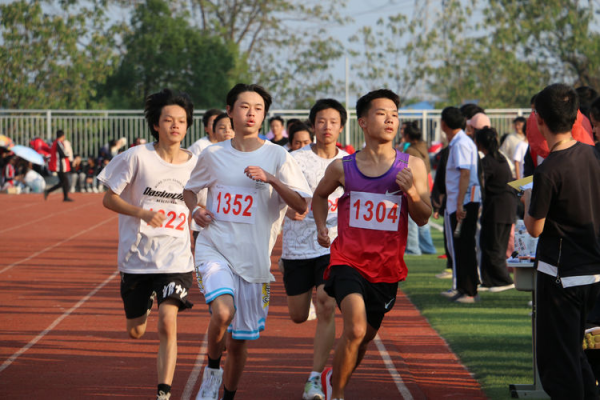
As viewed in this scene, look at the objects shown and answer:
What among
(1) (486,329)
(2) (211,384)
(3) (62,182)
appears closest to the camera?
(2) (211,384)

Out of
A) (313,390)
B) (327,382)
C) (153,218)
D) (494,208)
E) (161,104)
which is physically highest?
(161,104)

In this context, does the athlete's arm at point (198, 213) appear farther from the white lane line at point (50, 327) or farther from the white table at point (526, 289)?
the white lane line at point (50, 327)

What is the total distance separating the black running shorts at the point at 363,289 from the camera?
552cm

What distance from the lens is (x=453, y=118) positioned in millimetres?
10336

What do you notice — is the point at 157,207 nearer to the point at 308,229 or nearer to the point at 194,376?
the point at 308,229

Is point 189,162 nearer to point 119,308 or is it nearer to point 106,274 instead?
point 119,308

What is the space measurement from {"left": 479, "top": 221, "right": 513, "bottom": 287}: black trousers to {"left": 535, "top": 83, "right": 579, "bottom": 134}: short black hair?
20.3 feet

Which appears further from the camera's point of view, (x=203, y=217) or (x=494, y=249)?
(x=494, y=249)

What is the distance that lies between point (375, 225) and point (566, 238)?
1160 millimetres

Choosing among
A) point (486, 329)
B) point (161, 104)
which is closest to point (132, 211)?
point (161, 104)

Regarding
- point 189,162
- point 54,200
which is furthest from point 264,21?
point 189,162

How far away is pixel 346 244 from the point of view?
5.65 metres

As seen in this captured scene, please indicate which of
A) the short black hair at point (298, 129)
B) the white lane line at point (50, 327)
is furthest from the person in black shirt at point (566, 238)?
the white lane line at point (50, 327)

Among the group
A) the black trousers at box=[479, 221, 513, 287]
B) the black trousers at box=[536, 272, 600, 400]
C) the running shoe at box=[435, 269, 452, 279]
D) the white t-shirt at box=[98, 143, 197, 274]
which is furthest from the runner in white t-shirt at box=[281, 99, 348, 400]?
the running shoe at box=[435, 269, 452, 279]
